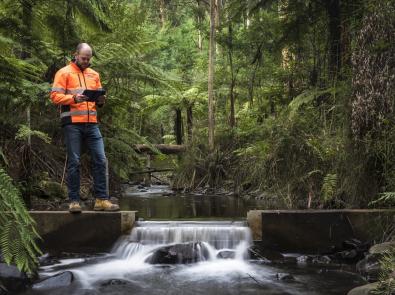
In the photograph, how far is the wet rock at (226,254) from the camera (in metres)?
6.81

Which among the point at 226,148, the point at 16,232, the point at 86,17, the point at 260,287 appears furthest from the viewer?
the point at 226,148

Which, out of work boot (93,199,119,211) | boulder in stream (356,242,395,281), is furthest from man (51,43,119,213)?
boulder in stream (356,242,395,281)

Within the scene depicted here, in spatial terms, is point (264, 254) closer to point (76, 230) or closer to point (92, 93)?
point (76, 230)

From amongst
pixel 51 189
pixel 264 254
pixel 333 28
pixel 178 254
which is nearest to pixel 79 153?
pixel 178 254

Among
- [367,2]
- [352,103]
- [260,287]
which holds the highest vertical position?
[367,2]

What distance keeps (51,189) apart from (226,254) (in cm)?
454

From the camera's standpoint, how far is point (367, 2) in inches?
275

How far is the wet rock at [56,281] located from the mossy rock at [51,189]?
421cm

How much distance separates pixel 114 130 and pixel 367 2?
740cm

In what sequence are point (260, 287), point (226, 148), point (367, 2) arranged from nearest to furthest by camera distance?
point (260, 287) → point (367, 2) → point (226, 148)

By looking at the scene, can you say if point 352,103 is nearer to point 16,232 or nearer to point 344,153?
point 344,153

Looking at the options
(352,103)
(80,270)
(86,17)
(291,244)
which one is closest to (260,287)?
(291,244)

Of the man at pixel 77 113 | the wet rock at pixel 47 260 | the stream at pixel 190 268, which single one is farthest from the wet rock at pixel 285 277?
the wet rock at pixel 47 260

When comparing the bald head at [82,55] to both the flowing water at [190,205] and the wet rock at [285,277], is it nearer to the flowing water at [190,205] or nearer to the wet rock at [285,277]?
the flowing water at [190,205]
